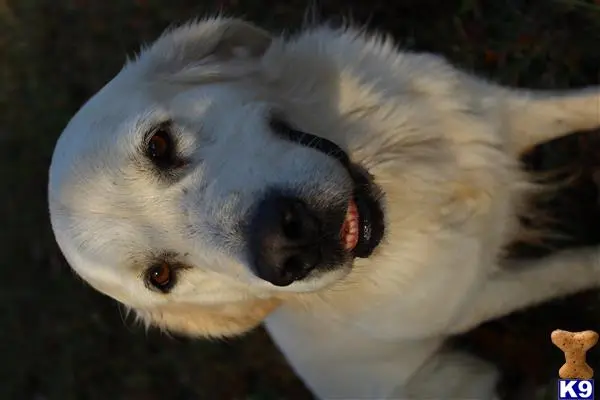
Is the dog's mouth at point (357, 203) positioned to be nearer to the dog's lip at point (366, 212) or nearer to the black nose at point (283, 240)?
the dog's lip at point (366, 212)

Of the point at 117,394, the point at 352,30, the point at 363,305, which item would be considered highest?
the point at 352,30

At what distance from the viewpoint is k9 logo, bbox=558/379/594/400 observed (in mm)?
2303

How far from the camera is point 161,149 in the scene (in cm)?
239

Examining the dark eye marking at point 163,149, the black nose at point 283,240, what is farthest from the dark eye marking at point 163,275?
the black nose at point 283,240

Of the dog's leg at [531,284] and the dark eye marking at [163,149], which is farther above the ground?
the dark eye marking at [163,149]

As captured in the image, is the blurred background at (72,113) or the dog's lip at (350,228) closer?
the dog's lip at (350,228)

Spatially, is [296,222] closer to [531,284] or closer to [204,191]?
[204,191]

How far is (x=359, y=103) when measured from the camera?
2.52 m

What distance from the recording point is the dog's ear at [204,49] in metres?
2.57

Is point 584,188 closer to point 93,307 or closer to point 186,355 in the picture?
point 186,355

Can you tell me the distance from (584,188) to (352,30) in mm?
1308

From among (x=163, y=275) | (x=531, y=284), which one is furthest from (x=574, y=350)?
(x=163, y=275)

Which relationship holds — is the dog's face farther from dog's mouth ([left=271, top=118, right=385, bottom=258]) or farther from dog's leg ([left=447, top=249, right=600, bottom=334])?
dog's leg ([left=447, top=249, right=600, bottom=334])

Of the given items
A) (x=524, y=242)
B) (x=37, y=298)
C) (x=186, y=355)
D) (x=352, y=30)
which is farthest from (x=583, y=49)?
(x=37, y=298)
